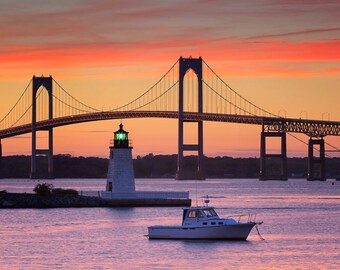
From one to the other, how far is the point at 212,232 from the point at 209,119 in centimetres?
6382

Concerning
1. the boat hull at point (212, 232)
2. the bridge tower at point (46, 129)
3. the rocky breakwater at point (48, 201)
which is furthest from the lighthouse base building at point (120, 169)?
the bridge tower at point (46, 129)

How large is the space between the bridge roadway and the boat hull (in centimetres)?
6141

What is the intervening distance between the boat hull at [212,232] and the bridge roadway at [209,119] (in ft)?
201

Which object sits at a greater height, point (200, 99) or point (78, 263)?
point (200, 99)

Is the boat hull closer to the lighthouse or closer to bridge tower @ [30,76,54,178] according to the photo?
the lighthouse

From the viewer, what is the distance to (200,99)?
101938 millimetres

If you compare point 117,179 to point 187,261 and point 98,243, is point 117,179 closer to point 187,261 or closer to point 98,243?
point 98,243

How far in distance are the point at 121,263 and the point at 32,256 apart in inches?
104

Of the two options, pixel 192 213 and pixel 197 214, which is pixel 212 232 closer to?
pixel 197 214

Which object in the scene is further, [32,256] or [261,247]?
[261,247]

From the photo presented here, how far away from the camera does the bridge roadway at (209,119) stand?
94625 mm

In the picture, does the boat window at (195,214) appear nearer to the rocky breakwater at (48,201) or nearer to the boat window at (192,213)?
the boat window at (192,213)

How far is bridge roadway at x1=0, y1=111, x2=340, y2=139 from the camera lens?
310ft

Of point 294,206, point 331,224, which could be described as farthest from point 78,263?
point 294,206
